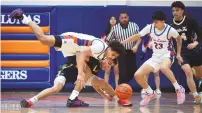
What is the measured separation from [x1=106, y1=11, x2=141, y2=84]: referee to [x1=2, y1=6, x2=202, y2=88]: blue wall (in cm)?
38

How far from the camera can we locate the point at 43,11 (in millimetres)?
13359

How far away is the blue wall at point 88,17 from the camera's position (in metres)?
13.5

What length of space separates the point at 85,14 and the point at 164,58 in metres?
4.08

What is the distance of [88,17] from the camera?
1356cm

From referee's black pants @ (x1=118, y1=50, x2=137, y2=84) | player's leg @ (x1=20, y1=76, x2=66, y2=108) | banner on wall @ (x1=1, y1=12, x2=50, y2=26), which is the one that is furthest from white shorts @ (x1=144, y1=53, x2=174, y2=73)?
banner on wall @ (x1=1, y1=12, x2=50, y2=26)

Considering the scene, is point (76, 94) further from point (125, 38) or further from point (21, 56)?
point (21, 56)

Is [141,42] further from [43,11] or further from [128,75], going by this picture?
[43,11]

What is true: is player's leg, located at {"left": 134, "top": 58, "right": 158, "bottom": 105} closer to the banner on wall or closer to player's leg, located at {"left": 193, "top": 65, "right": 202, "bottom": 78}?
player's leg, located at {"left": 193, "top": 65, "right": 202, "bottom": 78}

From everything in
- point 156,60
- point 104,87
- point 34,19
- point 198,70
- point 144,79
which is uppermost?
point 34,19

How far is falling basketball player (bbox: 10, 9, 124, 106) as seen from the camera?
28.2 ft

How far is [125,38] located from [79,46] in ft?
13.5

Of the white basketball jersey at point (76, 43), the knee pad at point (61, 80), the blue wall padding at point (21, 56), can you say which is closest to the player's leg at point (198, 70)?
the white basketball jersey at point (76, 43)

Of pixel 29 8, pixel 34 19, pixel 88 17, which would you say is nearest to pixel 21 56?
pixel 34 19

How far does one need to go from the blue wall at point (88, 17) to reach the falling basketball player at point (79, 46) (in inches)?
167
